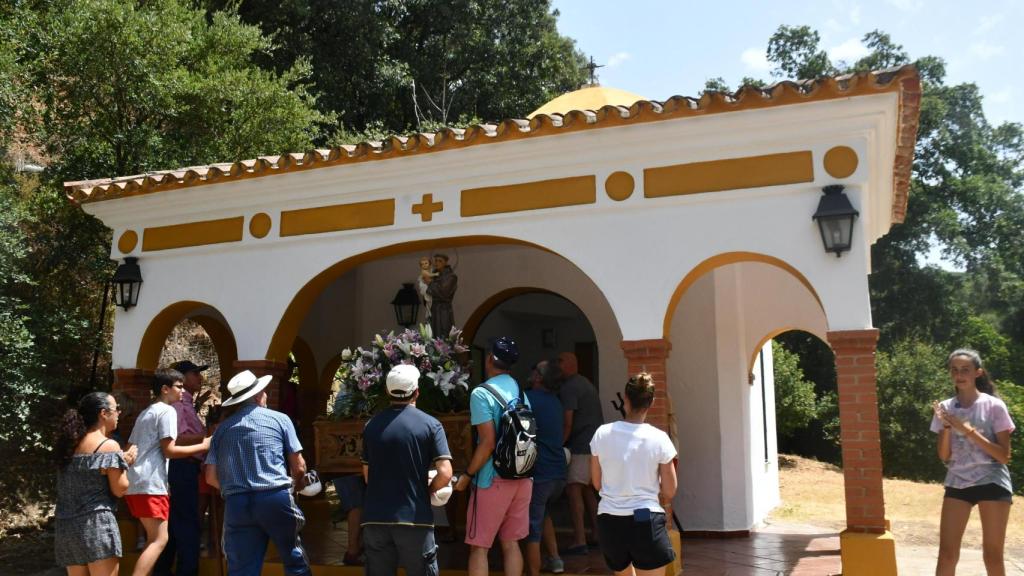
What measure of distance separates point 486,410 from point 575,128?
234cm

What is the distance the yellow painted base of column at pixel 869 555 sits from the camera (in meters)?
5.31

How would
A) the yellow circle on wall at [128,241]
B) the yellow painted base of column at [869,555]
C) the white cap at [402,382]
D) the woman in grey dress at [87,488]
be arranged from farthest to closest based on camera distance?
the yellow circle on wall at [128,241] → the yellow painted base of column at [869,555] → the woman in grey dress at [87,488] → the white cap at [402,382]

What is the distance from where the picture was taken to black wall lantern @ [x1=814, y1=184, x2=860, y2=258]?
5.66 m

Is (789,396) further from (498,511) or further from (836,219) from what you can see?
(498,511)

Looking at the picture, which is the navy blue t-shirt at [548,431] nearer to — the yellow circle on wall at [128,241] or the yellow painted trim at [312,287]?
the yellow painted trim at [312,287]

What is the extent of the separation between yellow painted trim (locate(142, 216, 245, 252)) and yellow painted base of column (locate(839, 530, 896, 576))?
5.54 m

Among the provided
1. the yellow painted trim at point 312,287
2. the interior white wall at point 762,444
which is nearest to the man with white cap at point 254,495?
the yellow painted trim at point 312,287

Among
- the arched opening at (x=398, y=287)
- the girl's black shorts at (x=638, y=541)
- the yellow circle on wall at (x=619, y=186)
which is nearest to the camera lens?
the girl's black shorts at (x=638, y=541)

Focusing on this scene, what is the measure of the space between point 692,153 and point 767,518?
18.7ft

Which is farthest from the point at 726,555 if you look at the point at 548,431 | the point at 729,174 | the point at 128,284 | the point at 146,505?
the point at 128,284

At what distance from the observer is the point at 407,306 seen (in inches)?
380

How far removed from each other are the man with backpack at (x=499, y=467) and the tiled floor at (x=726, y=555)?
1133mm

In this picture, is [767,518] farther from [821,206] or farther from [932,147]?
[932,147]

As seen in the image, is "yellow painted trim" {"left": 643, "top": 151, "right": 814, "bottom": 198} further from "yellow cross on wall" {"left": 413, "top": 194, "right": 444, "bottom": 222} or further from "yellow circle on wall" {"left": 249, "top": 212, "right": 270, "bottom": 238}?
"yellow circle on wall" {"left": 249, "top": 212, "right": 270, "bottom": 238}
